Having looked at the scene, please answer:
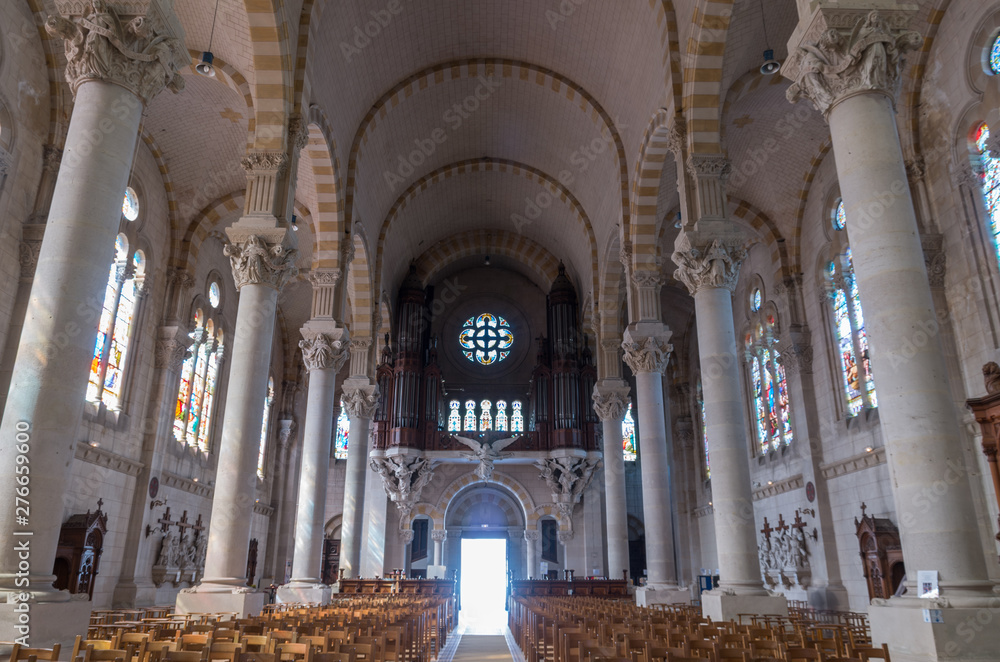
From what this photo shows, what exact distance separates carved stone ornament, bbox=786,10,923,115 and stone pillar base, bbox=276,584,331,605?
518 inches

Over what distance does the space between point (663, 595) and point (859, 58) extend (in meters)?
11.9

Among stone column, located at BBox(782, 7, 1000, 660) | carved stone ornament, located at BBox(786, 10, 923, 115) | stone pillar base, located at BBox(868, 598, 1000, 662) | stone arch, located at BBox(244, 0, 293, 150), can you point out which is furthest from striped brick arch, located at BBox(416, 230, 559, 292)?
stone pillar base, located at BBox(868, 598, 1000, 662)

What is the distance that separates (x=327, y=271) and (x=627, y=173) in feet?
26.3

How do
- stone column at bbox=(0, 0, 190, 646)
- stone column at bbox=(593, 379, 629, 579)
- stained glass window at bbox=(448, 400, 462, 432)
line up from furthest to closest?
stained glass window at bbox=(448, 400, 462, 432), stone column at bbox=(593, 379, 629, 579), stone column at bbox=(0, 0, 190, 646)

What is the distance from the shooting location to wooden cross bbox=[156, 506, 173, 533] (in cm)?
1940

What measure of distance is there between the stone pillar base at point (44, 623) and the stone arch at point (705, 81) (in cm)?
1125

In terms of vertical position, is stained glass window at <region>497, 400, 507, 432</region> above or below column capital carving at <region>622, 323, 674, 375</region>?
above

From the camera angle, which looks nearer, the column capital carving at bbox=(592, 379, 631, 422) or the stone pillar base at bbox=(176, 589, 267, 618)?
the stone pillar base at bbox=(176, 589, 267, 618)

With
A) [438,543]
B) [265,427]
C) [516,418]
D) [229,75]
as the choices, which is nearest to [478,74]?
[229,75]

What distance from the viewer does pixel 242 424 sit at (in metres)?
10.5

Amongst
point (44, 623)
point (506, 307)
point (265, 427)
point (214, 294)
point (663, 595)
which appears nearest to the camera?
point (44, 623)

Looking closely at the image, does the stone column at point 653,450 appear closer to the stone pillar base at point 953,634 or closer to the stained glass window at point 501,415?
the stone pillar base at point 953,634

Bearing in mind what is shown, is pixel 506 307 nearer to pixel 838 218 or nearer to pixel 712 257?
pixel 838 218

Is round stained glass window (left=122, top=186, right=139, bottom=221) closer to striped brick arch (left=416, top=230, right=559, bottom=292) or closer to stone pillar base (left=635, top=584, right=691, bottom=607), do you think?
striped brick arch (left=416, top=230, right=559, bottom=292)
